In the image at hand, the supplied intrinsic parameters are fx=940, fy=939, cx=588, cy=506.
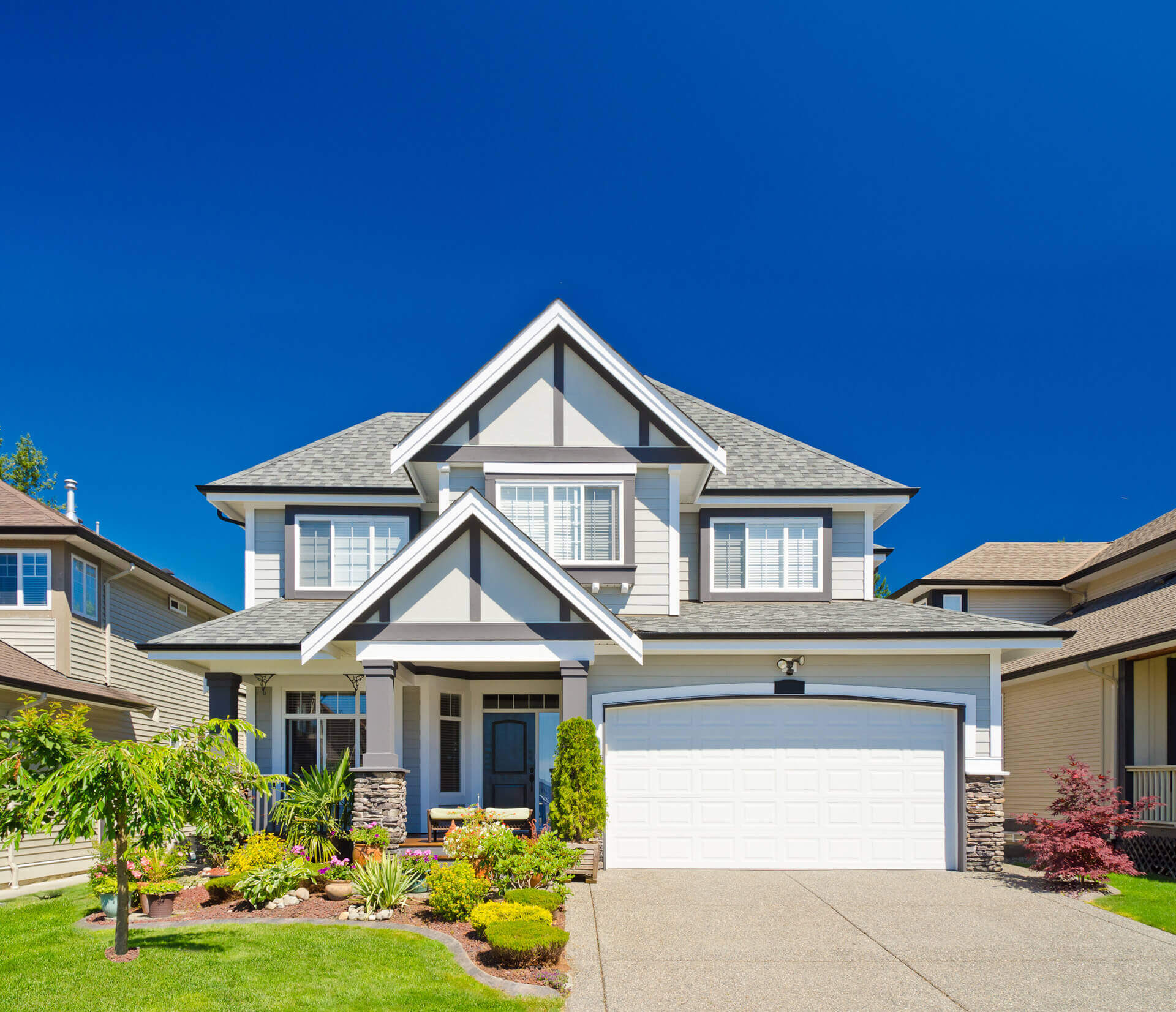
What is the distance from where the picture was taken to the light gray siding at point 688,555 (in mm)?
16531

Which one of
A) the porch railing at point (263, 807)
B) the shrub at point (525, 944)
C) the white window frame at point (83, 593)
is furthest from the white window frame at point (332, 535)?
the shrub at point (525, 944)

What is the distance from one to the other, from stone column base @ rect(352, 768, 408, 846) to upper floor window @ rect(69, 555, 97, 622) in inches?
326

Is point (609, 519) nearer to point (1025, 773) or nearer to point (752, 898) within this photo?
point (752, 898)

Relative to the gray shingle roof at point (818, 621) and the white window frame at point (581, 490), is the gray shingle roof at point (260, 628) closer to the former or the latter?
the white window frame at point (581, 490)

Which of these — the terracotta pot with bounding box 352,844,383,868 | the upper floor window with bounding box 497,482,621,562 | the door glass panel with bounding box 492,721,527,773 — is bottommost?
the terracotta pot with bounding box 352,844,383,868

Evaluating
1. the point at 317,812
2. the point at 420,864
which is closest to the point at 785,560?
the point at 420,864

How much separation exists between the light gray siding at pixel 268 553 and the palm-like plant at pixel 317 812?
4553mm

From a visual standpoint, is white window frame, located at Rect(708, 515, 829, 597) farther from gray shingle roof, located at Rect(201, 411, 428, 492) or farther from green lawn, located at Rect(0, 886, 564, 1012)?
green lawn, located at Rect(0, 886, 564, 1012)

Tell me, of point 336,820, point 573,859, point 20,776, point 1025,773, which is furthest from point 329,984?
point 1025,773

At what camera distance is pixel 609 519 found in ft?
50.6

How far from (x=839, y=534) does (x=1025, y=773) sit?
327 inches

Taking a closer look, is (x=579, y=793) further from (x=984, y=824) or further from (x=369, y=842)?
(x=984, y=824)

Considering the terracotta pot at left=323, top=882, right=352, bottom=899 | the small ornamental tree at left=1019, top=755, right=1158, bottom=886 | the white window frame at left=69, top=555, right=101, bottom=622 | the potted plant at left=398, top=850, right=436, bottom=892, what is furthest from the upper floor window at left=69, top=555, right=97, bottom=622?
the small ornamental tree at left=1019, top=755, right=1158, bottom=886

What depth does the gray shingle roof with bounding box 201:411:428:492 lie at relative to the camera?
16.8m
